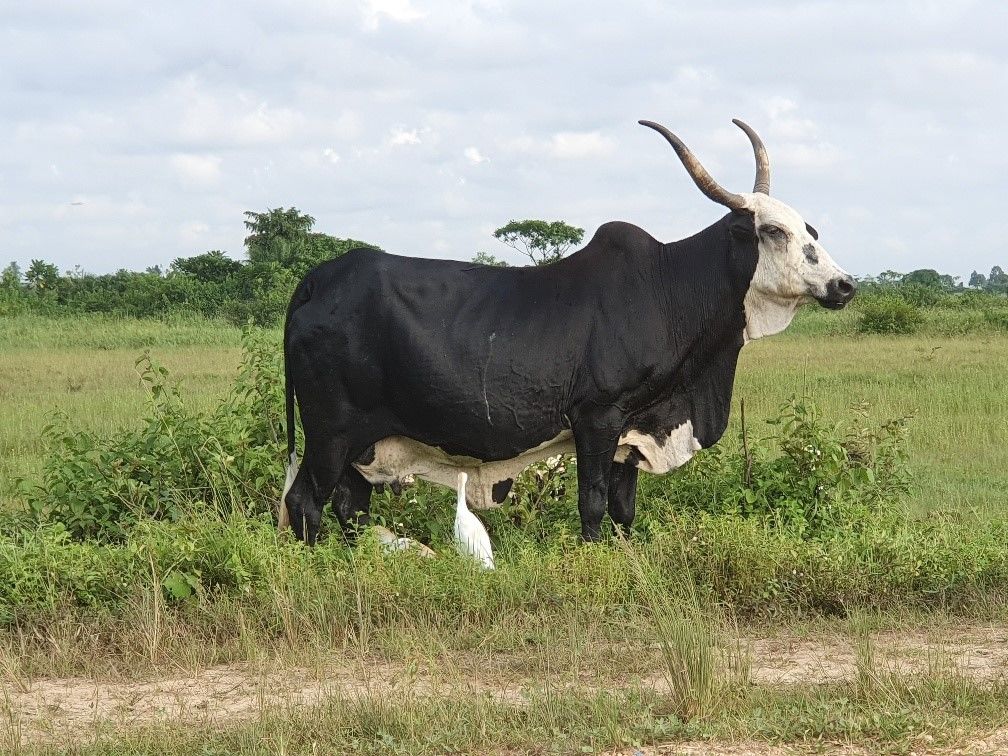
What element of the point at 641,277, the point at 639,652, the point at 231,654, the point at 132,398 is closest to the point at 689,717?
the point at 639,652

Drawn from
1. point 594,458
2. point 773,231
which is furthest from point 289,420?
point 773,231

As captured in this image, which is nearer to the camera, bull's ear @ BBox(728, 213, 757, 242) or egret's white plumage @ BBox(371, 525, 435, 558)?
egret's white plumage @ BBox(371, 525, 435, 558)

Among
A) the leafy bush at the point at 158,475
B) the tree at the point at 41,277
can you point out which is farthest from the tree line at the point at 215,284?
the leafy bush at the point at 158,475

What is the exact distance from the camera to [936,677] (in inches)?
166

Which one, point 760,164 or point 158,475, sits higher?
point 760,164

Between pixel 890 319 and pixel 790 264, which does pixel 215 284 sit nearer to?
pixel 890 319

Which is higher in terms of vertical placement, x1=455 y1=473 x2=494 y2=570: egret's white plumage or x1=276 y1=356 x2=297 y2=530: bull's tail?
x1=276 y1=356 x2=297 y2=530: bull's tail

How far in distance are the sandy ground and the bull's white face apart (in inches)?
68.8

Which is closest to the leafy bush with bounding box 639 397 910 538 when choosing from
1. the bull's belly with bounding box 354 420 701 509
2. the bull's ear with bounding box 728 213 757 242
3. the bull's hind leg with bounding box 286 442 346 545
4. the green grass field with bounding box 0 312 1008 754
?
the green grass field with bounding box 0 312 1008 754

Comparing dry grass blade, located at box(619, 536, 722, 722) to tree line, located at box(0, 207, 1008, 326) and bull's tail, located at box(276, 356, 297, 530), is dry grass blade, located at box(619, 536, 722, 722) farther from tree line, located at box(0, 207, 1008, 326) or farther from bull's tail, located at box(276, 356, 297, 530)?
tree line, located at box(0, 207, 1008, 326)

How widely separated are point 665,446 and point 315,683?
244 cm

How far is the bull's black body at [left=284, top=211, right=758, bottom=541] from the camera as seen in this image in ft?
19.7

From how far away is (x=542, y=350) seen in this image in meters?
6.04

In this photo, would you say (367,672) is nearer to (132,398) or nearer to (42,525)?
(42,525)
